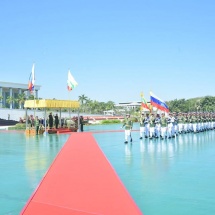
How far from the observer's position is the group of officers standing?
18.3 metres

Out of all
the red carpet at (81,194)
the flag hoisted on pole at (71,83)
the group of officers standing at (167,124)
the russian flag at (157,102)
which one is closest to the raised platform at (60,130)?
the flag hoisted on pole at (71,83)

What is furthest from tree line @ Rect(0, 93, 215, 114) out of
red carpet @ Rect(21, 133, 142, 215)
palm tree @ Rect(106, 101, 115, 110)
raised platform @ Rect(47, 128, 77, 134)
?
red carpet @ Rect(21, 133, 142, 215)

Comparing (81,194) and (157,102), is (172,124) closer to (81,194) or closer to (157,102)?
(157,102)

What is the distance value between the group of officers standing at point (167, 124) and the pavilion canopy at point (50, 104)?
7.28 metres

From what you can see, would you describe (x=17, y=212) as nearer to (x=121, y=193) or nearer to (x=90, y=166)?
(x=121, y=193)

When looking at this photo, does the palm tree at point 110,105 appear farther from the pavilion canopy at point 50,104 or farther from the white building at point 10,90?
the pavilion canopy at point 50,104

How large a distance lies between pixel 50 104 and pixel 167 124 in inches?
380

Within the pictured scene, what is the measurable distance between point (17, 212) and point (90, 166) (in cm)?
404

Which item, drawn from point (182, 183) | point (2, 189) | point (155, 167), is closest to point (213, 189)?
point (182, 183)

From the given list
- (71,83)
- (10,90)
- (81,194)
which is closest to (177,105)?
(10,90)

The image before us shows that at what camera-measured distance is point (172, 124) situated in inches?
763

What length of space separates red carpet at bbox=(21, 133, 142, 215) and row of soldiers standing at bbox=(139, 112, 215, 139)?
9.88 m

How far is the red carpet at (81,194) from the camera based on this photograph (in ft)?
16.1

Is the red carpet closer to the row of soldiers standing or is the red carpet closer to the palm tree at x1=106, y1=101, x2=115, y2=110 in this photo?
the row of soldiers standing
